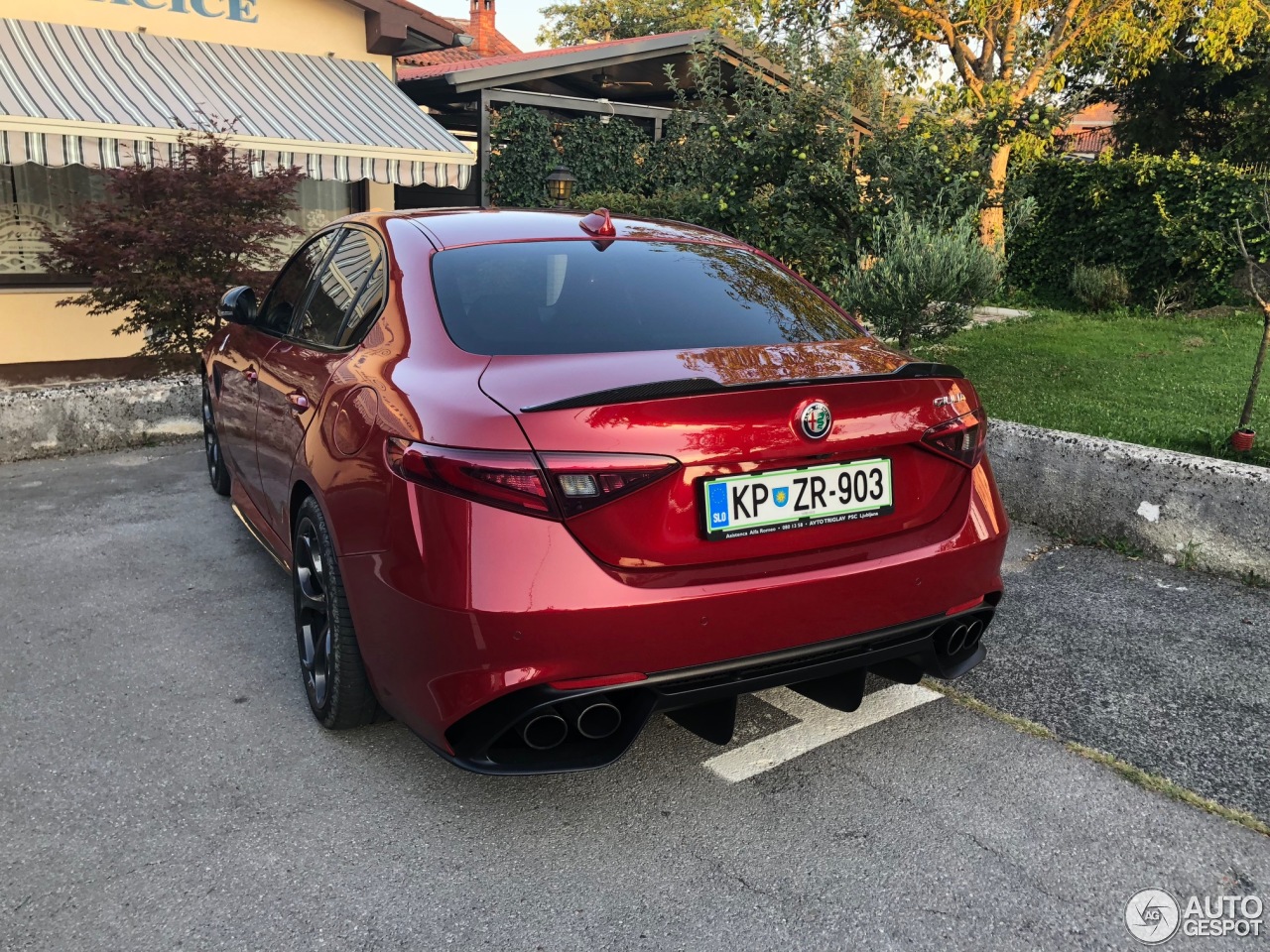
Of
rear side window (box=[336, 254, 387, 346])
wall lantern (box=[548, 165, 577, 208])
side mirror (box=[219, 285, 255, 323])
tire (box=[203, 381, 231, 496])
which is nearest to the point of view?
rear side window (box=[336, 254, 387, 346])

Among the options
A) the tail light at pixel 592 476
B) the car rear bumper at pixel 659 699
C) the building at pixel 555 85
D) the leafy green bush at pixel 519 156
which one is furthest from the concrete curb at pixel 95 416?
the leafy green bush at pixel 519 156

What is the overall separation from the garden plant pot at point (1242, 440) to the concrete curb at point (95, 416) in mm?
6534

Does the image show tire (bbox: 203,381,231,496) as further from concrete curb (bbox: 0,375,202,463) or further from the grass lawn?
the grass lawn

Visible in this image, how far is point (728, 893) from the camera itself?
235cm

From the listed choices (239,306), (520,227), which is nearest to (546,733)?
(520,227)

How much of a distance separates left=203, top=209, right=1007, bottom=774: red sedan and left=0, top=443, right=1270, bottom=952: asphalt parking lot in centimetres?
29

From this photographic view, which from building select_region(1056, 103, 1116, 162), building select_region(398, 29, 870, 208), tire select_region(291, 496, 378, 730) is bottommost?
tire select_region(291, 496, 378, 730)

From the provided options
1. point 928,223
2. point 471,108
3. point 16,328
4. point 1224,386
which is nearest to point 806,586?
point 928,223

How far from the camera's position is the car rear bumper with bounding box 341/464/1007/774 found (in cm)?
223

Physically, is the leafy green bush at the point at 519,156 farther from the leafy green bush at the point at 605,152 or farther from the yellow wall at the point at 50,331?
the yellow wall at the point at 50,331

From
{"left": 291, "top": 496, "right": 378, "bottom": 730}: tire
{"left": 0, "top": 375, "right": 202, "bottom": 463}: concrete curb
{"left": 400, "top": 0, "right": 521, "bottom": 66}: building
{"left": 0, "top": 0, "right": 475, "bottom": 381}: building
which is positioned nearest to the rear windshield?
{"left": 291, "top": 496, "right": 378, "bottom": 730}: tire

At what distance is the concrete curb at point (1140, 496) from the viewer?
14.1 feet
